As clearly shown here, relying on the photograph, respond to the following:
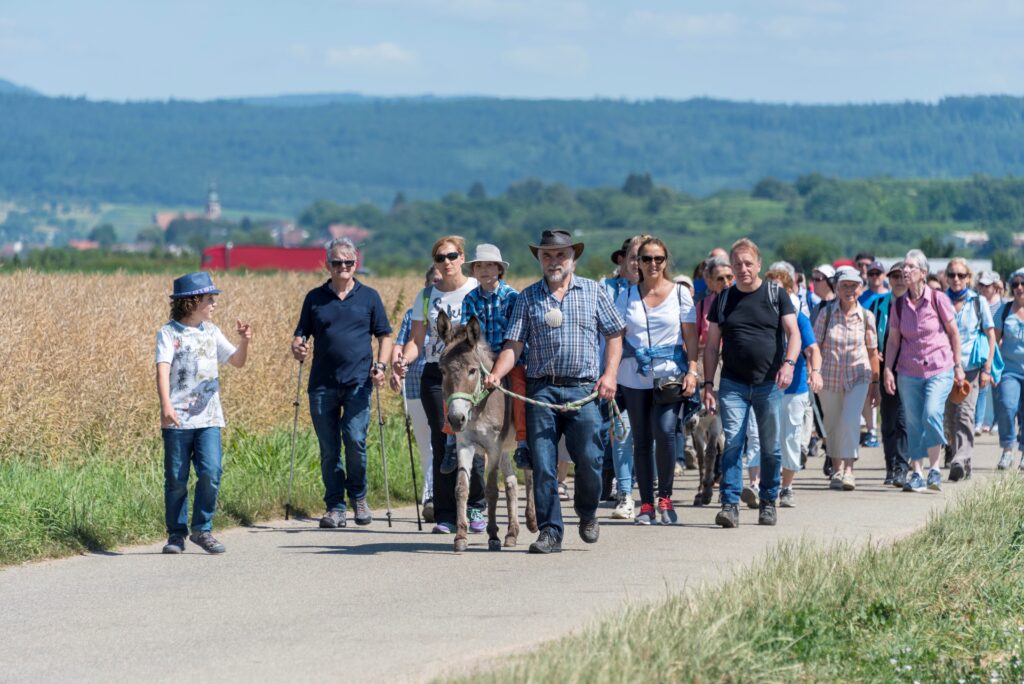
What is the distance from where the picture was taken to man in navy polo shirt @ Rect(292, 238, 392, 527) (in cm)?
1223

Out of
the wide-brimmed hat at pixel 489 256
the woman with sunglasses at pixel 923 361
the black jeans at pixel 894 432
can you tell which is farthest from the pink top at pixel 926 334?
the wide-brimmed hat at pixel 489 256

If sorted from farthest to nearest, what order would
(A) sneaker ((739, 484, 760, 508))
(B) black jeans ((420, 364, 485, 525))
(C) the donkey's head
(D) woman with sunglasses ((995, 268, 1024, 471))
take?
(D) woman with sunglasses ((995, 268, 1024, 471)), (A) sneaker ((739, 484, 760, 508)), (B) black jeans ((420, 364, 485, 525)), (C) the donkey's head

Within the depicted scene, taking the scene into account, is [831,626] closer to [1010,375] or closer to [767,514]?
[767,514]

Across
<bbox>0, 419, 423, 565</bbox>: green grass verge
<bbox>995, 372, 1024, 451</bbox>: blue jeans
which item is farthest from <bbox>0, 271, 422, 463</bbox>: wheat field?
<bbox>995, 372, 1024, 451</bbox>: blue jeans

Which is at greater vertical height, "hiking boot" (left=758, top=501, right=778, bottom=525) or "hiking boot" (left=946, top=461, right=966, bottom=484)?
"hiking boot" (left=758, top=501, right=778, bottom=525)

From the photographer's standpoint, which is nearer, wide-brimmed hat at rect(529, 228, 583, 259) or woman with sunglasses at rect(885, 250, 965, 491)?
wide-brimmed hat at rect(529, 228, 583, 259)

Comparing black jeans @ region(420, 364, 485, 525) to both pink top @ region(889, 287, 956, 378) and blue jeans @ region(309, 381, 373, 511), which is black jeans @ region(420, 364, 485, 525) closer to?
blue jeans @ region(309, 381, 373, 511)

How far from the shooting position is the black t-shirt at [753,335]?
12.3 meters

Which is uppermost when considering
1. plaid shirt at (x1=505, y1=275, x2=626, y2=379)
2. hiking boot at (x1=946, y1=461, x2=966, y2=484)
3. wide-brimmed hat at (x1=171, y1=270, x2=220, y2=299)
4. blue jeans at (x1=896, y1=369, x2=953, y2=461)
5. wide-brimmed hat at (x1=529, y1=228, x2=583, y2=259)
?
wide-brimmed hat at (x1=529, y1=228, x2=583, y2=259)

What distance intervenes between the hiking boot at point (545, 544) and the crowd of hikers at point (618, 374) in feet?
0.04

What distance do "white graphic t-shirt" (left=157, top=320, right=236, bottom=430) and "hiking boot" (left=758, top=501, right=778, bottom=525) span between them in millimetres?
3946

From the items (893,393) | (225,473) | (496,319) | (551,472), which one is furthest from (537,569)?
(893,393)

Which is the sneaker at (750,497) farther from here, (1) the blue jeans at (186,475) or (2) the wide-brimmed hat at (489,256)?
(1) the blue jeans at (186,475)

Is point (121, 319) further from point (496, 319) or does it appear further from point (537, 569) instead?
point (537, 569)
